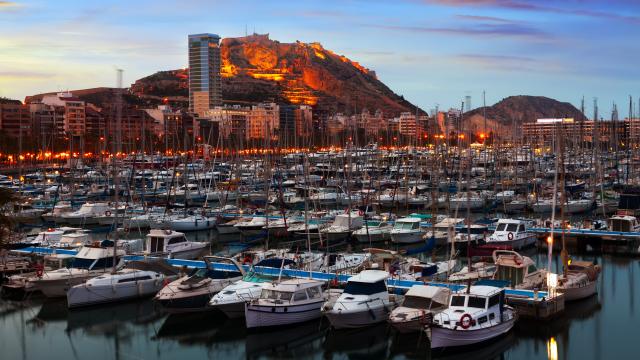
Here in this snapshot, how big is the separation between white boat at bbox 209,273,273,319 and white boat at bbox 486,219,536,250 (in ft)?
50.0

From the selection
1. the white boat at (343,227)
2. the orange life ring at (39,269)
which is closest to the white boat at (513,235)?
the white boat at (343,227)

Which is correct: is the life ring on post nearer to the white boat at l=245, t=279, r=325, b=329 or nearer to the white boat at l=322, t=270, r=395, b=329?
the white boat at l=322, t=270, r=395, b=329

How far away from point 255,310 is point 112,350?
476 cm

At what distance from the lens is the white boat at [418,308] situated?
21.6m

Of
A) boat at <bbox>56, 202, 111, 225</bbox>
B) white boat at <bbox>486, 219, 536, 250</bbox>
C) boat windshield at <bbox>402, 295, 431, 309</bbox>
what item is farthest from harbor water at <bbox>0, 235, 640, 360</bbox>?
boat at <bbox>56, 202, 111, 225</bbox>

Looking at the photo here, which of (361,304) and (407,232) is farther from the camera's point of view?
(407,232)

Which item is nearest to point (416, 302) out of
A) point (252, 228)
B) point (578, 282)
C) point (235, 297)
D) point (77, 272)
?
point (235, 297)

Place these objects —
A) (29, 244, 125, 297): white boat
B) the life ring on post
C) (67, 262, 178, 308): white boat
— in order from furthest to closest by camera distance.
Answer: (29, 244, 125, 297): white boat
(67, 262, 178, 308): white boat
the life ring on post

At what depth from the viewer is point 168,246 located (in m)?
33.3

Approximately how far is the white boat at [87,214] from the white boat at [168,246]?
1653 centimetres

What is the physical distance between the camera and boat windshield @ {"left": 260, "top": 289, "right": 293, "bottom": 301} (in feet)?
75.9

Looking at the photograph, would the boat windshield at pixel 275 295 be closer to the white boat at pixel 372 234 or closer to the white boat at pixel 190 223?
the white boat at pixel 372 234

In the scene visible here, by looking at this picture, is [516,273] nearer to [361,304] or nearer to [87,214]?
[361,304]

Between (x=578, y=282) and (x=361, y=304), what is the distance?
8684mm
